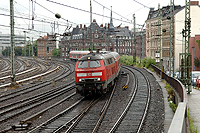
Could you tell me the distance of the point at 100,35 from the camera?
3907 inches

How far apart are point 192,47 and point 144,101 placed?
39.2 m

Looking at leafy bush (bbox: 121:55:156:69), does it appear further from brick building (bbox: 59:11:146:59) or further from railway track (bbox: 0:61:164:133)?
brick building (bbox: 59:11:146:59)

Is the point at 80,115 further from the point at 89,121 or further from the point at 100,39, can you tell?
the point at 100,39

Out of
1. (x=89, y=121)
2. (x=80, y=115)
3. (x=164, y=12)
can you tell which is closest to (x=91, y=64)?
(x=80, y=115)

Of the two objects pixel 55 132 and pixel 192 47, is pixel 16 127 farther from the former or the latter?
pixel 192 47

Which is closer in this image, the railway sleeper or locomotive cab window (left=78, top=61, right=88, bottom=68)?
the railway sleeper

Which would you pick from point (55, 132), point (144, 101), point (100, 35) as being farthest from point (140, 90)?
point (100, 35)

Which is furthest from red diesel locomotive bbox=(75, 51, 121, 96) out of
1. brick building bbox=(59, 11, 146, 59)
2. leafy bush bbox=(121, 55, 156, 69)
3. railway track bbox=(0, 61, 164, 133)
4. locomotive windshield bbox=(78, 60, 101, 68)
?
brick building bbox=(59, 11, 146, 59)

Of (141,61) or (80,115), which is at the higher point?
(141,61)

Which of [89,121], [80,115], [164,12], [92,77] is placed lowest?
[89,121]

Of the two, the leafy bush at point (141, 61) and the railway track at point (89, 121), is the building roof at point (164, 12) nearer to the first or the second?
the leafy bush at point (141, 61)

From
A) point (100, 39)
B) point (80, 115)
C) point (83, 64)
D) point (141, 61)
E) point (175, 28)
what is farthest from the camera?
point (100, 39)

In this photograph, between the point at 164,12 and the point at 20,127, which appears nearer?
the point at 20,127

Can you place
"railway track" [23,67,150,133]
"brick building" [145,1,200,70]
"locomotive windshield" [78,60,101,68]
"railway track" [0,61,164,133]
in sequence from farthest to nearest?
"brick building" [145,1,200,70] → "locomotive windshield" [78,60,101,68] → "railway track" [0,61,164,133] → "railway track" [23,67,150,133]
